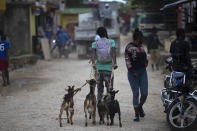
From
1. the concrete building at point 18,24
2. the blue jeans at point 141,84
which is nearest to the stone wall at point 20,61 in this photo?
the concrete building at point 18,24

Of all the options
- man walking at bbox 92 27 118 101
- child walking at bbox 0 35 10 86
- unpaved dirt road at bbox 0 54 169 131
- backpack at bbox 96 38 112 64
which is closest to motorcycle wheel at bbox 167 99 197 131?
unpaved dirt road at bbox 0 54 169 131

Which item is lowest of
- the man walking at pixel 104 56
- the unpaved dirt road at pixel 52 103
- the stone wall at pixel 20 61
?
the unpaved dirt road at pixel 52 103

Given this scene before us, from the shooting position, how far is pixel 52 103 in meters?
8.84

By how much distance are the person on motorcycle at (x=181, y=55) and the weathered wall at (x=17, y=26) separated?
1466 cm

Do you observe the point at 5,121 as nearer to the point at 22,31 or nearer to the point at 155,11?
the point at 22,31

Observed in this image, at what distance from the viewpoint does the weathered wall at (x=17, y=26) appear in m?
20.9

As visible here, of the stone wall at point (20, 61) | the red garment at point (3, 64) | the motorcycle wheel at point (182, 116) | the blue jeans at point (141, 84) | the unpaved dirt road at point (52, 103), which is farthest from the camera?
the stone wall at point (20, 61)

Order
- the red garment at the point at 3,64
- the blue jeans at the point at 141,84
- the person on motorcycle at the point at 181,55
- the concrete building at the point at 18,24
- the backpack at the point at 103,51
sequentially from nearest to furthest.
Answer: the blue jeans at the point at 141,84 → the person on motorcycle at the point at 181,55 → the backpack at the point at 103,51 → the red garment at the point at 3,64 → the concrete building at the point at 18,24

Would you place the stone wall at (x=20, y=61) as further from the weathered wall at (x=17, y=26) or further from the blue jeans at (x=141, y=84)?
the blue jeans at (x=141, y=84)

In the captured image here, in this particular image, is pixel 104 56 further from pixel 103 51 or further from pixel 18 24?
pixel 18 24

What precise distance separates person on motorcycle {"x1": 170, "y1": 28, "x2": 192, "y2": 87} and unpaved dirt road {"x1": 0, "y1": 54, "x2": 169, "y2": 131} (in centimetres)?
105

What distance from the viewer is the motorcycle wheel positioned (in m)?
5.77

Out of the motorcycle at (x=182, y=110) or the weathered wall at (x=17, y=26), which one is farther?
the weathered wall at (x=17, y=26)

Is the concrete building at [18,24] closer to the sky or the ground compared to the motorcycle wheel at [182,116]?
closer to the sky
